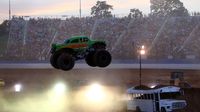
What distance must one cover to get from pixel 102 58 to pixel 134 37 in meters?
91.4

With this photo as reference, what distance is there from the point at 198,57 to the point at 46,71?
33062 millimetres

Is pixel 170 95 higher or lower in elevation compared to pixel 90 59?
lower

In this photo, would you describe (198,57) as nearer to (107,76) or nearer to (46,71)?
(107,76)

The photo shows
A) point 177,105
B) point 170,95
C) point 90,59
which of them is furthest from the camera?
point 177,105

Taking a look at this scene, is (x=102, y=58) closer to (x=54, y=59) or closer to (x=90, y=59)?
(x=90, y=59)

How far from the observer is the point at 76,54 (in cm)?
1297

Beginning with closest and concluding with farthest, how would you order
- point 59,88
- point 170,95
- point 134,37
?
point 170,95 < point 59,88 < point 134,37

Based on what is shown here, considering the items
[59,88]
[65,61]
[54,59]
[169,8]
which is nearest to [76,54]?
[65,61]

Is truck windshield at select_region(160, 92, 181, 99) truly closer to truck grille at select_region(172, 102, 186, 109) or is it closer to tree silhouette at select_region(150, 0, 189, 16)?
truck grille at select_region(172, 102, 186, 109)

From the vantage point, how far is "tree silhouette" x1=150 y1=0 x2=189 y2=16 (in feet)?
446

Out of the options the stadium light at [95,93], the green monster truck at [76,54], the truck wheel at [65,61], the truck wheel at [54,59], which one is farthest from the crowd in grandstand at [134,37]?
the truck wheel at [65,61]

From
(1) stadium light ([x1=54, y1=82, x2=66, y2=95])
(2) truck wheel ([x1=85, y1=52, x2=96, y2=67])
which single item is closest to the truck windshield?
(1) stadium light ([x1=54, y1=82, x2=66, y2=95])

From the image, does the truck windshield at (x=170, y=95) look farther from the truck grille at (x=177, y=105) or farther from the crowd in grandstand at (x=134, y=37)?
the crowd in grandstand at (x=134, y=37)

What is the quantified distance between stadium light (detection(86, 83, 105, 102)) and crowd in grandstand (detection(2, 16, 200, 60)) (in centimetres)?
1912
